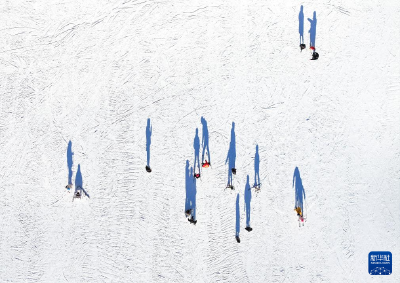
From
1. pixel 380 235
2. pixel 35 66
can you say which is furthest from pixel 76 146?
pixel 380 235

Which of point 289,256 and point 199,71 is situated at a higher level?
point 199,71

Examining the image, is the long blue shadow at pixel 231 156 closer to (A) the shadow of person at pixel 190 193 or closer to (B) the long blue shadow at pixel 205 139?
(B) the long blue shadow at pixel 205 139

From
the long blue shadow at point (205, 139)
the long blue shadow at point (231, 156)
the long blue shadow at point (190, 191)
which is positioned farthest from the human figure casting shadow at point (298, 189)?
the long blue shadow at point (190, 191)

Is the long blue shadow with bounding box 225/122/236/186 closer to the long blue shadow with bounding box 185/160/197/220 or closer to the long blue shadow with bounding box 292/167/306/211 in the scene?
the long blue shadow with bounding box 185/160/197/220

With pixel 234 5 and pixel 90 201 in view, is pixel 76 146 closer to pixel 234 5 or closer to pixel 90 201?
pixel 90 201

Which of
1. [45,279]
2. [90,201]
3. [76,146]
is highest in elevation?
[76,146]
